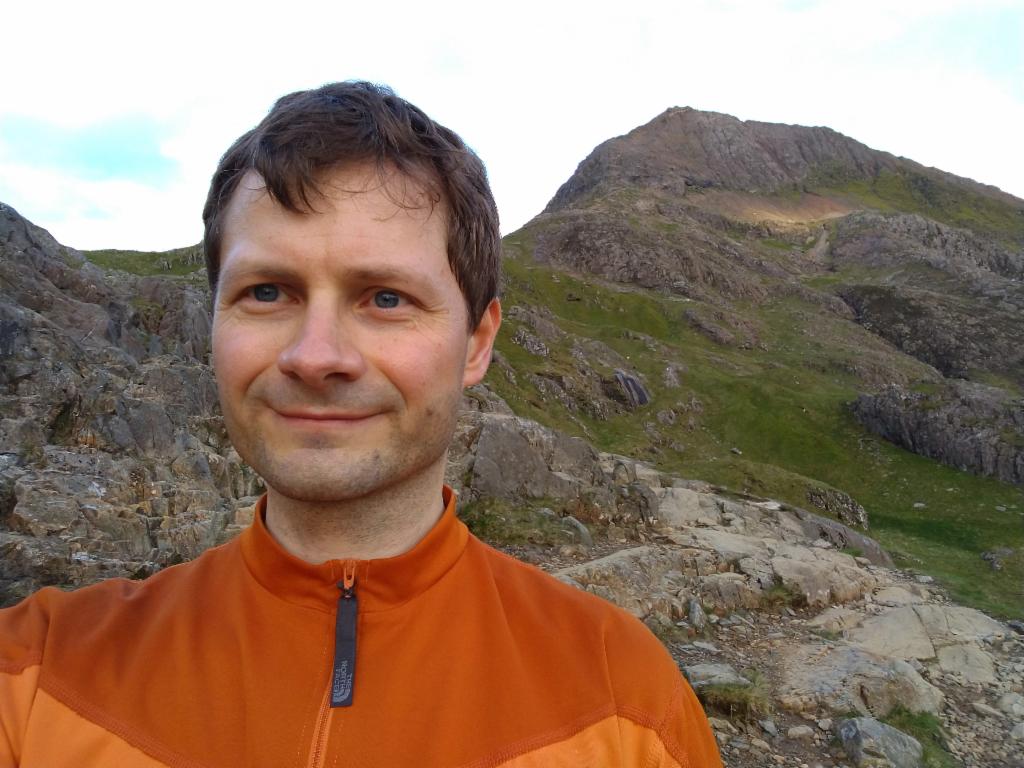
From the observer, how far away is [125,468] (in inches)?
448

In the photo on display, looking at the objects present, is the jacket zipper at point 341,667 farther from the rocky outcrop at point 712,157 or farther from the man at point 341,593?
the rocky outcrop at point 712,157

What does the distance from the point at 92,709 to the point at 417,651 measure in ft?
4.28

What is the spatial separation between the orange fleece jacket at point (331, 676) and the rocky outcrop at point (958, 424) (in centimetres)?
4164

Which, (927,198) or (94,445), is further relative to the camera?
(927,198)

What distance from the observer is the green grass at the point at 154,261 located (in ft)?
144

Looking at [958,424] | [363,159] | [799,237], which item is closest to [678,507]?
[363,159]

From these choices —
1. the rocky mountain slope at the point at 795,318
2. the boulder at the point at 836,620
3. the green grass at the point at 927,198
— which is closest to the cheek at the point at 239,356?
the boulder at the point at 836,620

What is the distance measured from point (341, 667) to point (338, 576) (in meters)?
0.37

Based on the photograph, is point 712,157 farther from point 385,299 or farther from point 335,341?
point 335,341

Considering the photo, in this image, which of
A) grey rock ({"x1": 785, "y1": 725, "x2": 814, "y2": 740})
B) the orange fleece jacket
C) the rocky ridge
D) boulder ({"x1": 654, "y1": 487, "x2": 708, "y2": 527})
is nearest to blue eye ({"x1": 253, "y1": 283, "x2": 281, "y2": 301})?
the orange fleece jacket

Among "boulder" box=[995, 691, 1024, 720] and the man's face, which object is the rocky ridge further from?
the man's face

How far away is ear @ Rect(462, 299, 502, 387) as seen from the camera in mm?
3172

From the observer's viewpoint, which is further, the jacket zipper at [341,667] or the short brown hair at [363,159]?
the short brown hair at [363,159]

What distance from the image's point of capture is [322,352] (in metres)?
2.37
